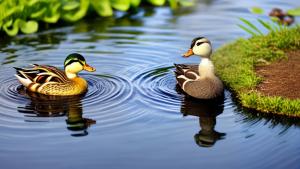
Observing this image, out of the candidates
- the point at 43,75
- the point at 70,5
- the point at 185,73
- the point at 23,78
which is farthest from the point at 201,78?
the point at 70,5

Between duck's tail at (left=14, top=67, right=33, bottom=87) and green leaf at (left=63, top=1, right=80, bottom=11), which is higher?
green leaf at (left=63, top=1, right=80, bottom=11)

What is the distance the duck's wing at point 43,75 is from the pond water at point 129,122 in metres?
0.27

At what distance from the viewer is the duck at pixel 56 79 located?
9492mm

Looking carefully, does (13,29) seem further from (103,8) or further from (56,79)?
(56,79)

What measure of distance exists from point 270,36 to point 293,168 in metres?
4.99

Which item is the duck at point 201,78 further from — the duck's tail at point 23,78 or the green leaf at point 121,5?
the green leaf at point 121,5

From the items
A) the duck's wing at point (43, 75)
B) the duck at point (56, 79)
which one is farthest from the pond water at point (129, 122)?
the duck's wing at point (43, 75)

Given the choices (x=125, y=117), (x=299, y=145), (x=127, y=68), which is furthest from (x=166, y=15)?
(x=299, y=145)

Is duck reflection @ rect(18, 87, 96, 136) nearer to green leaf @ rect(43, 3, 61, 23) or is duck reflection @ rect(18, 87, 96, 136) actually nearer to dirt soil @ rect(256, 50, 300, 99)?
dirt soil @ rect(256, 50, 300, 99)

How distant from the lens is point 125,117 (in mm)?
8609

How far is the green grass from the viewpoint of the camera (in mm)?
8758

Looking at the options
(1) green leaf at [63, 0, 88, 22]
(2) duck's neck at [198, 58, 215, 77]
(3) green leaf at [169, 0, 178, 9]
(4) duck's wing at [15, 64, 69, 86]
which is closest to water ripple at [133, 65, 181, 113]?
(2) duck's neck at [198, 58, 215, 77]

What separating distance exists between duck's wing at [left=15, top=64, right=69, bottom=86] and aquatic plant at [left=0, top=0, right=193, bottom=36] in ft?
12.3

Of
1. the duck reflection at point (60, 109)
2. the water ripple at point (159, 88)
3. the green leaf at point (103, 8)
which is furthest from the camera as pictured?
the green leaf at point (103, 8)
